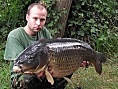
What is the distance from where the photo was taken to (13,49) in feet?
10.0

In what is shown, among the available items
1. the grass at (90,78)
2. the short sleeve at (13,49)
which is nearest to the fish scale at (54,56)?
the short sleeve at (13,49)

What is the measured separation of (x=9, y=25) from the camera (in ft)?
18.5

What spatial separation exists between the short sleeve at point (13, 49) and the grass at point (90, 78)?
3.28 feet

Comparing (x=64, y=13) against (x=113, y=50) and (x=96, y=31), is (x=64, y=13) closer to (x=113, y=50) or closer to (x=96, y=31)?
(x=96, y=31)

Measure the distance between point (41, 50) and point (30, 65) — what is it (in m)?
0.17

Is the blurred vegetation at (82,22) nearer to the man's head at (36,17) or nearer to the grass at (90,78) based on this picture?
the grass at (90,78)

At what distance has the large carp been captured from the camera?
8.77 ft

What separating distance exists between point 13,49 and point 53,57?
509mm

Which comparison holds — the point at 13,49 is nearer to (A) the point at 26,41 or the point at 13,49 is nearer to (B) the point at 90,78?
(A) the point at 26,41

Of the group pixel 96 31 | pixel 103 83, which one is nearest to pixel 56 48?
pixel 103 83

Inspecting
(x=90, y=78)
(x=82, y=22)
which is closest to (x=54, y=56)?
(x=90, y=78)

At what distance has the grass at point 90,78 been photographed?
4277mm

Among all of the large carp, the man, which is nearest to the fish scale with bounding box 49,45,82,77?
the large carp

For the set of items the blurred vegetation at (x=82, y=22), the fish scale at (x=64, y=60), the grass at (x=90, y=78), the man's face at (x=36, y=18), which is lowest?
the grass at (x=90, y=78)
